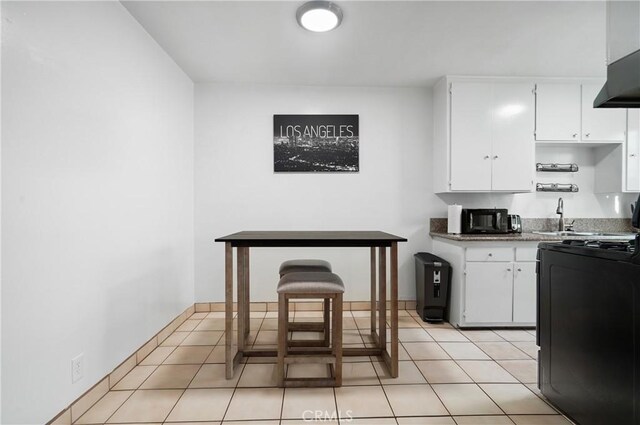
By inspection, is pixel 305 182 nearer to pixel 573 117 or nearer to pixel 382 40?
pixel 382 40

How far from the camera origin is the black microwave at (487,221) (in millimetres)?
3412

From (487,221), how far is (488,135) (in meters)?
0.91

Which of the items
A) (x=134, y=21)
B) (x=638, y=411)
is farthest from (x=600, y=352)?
(x=134, y=21)

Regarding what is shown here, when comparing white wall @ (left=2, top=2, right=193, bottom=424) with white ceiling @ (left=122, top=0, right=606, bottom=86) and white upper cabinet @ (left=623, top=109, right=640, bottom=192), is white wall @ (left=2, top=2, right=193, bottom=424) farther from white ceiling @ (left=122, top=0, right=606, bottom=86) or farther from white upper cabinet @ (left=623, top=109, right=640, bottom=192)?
white upper cabinet @ (left=623, top=109, right=640, bottom=192)

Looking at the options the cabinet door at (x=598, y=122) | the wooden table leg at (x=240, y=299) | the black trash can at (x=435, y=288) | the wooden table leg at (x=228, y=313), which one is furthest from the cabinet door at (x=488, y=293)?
the wooden table leg at (x=228, y=313)

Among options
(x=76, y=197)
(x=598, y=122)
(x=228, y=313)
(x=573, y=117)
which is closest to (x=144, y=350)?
(x=228, y=313)

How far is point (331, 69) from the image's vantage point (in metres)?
3.16

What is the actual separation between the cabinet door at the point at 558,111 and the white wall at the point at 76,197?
12.4 feet

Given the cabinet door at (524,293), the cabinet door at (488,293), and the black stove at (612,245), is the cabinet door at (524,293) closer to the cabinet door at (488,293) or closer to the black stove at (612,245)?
the cabinet door at (488,293)

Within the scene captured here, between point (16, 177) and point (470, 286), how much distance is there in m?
3.34

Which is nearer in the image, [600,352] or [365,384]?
[600,352]

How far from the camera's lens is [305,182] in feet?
11.8

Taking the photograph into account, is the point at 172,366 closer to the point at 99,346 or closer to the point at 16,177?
the point at 99,346

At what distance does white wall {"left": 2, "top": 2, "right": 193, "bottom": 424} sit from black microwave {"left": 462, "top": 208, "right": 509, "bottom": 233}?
10.1 feet
